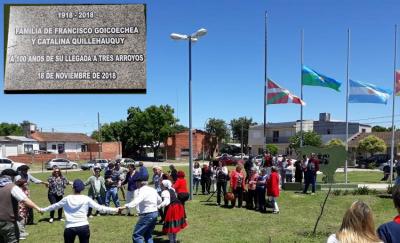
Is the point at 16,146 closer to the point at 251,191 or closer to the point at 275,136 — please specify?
the point at 275,136

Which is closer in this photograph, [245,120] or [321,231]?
[321,231]

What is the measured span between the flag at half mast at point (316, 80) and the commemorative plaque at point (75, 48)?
17619 millimetres

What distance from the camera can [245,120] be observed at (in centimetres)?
9950

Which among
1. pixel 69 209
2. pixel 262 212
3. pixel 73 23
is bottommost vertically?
pixel 262 212

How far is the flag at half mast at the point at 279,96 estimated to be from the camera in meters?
24.7

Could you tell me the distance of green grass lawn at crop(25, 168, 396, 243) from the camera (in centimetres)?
1184

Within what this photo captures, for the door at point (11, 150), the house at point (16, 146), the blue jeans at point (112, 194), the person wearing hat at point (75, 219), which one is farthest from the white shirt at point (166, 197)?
the door at point (11, 150)

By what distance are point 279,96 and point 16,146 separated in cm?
5646

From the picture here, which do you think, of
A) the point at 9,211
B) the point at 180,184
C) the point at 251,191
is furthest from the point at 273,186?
the point at 9,211

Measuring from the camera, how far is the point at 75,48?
9.08 metres

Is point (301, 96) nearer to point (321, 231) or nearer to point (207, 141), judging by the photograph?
point (321, 231)

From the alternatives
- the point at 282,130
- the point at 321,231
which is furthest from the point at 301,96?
the point at 282,130

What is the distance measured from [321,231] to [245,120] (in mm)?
87210

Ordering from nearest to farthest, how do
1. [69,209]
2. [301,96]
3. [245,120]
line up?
1. [69,209]
2. [301,96]
3. [245,120]
